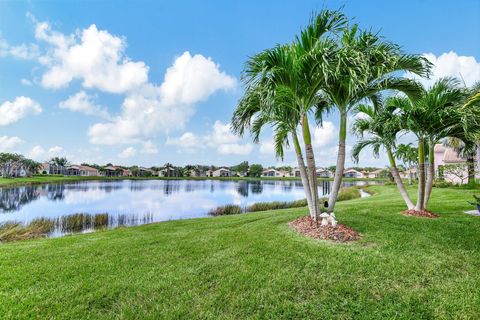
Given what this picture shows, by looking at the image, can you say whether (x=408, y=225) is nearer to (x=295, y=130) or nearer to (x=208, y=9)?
(x=295, y=130)

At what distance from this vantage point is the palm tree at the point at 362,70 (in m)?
4.96

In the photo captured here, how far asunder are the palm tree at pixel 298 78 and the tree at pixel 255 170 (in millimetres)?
94754

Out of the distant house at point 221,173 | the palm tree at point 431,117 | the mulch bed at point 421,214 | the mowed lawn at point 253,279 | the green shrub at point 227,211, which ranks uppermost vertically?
the palm tree at point 431,117

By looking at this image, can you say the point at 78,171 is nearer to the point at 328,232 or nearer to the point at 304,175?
the point at 304,175

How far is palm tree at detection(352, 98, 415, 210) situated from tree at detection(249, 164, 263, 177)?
9167 cm

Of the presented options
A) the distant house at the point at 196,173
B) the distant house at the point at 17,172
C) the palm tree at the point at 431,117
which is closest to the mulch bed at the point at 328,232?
the palm tree at the point at 431,117

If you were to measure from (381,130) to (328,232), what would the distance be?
199 inches

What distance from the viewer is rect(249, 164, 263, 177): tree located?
332ft

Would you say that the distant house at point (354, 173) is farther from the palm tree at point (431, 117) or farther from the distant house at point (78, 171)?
the palm tree at point (431, 117)

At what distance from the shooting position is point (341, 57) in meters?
4.96

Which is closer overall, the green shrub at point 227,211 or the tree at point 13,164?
the green shrub at point 227,211

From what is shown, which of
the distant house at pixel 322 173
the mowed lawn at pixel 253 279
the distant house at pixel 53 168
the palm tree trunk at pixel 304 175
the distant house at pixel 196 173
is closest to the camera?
the mowed lawn at pixel 253 279

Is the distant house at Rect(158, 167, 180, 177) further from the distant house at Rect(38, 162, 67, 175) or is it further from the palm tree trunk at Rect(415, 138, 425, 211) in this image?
the palm tree trunk at Rect(415, 138, 425, 211)

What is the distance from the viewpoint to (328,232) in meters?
5.28
